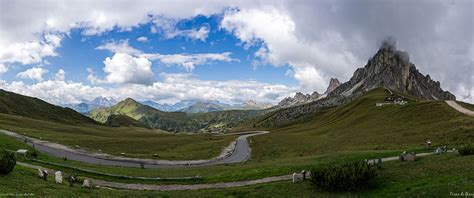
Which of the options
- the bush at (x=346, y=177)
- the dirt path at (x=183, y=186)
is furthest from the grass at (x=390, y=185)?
the dirt path at (x=183, y=186)

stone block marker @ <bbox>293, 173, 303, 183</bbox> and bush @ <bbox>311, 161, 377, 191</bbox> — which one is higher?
bush @ <bbox>311, 161, 377, 191</bbox>

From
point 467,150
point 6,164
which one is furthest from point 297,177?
point 6,164

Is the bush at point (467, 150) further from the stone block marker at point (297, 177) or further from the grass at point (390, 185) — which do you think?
the stone block marker at point (297, 177)

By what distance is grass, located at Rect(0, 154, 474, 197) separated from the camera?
2488cm

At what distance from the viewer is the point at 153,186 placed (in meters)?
41.4

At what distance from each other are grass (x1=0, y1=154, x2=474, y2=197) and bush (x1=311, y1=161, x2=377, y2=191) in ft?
2.49

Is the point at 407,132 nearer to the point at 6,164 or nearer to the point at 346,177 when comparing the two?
the point at 346,177

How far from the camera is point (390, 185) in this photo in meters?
29.1

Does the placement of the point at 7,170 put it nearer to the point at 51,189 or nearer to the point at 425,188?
the point at 51,189

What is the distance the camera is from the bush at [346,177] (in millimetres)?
28766

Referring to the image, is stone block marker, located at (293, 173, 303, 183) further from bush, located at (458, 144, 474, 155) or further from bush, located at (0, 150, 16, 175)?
bush, located at (0, 150, 16, 175)

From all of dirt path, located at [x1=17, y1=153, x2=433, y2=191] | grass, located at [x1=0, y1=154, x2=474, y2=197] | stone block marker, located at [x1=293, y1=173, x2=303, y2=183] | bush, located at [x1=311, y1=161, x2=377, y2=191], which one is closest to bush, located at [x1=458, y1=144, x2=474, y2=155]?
grass, located at [x1=0, y1=154, x2=474, y2=197]

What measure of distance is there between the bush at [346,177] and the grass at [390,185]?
0.76 m

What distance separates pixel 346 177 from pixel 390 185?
3.69 m
